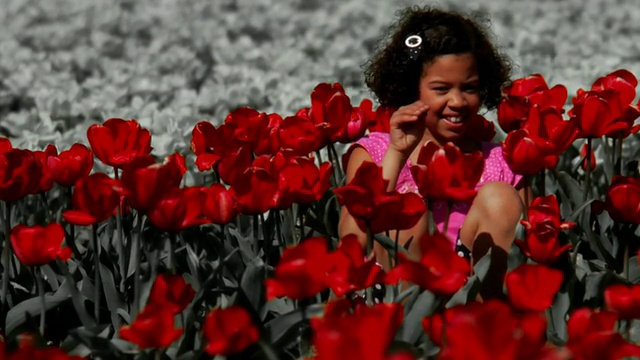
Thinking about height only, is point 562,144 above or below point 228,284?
above

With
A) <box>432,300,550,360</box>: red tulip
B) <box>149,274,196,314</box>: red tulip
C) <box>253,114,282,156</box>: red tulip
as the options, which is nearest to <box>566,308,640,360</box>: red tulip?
<box>432,300,550,360</box>: red tulip

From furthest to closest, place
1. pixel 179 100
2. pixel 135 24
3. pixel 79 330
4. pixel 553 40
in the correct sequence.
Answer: pixel 135 24 < pixel 553 40 < pixel 179 100 < pixel 79 330

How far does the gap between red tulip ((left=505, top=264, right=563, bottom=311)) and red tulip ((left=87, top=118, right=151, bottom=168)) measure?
1063 millimetres

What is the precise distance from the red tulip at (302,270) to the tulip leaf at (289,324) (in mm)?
255

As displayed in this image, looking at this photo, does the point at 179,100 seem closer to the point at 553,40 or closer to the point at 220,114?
the point at 220,114

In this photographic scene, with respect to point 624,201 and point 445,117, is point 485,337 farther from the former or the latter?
point 445,117

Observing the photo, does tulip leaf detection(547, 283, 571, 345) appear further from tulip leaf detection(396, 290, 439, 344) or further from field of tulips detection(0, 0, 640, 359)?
tulip leaf detection(396, 290, 439, 344)

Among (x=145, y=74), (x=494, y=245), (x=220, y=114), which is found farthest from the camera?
(x=145, y=74)

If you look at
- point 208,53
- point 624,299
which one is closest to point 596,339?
point 624,299

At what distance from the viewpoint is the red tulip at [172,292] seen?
75.6 inches

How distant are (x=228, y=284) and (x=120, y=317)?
0.26 m

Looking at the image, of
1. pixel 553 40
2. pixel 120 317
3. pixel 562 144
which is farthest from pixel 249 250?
pixel 553 40

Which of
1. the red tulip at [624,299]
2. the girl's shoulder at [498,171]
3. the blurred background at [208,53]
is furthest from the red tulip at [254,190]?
the blurred background at [208,53]

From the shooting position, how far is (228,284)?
2465mm
